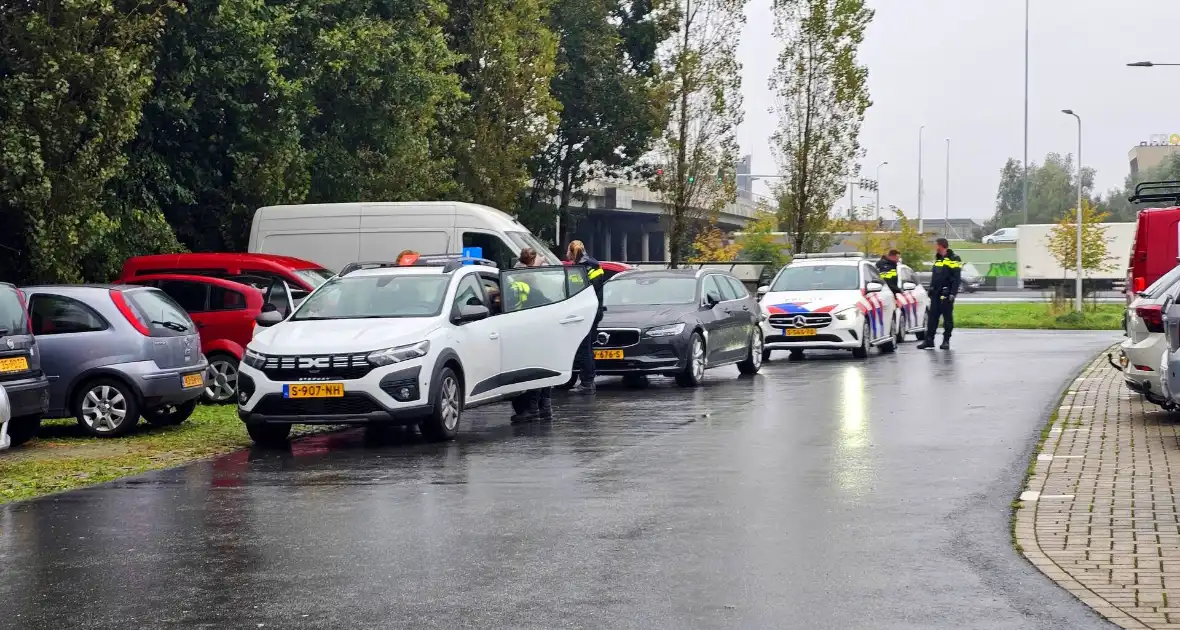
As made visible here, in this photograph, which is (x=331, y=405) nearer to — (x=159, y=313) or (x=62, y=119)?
(x=159, y=313)

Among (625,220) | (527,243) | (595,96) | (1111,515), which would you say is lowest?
(1111,515)

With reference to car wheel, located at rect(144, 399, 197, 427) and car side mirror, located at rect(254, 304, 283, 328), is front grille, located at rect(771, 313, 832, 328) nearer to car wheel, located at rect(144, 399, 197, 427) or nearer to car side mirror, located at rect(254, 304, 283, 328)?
car wheel, located at rect(144, 399, 197, 427)

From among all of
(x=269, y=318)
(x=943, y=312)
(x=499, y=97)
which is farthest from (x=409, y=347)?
(x=499, y=97)

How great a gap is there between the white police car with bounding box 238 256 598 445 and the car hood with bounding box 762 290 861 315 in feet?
32.2

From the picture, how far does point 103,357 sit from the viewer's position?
15.5 metres

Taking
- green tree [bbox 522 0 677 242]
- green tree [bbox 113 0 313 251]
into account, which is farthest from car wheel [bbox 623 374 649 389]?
green tree [bbox 522 0 677 242]

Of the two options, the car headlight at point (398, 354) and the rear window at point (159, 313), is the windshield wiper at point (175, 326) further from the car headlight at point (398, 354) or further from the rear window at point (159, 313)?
the car headlight at point (398, 354)

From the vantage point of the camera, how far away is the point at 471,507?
10.3 metres

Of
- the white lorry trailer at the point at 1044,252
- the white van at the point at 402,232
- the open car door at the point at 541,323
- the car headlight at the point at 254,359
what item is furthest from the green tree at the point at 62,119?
the white lorry trailer at the point at 1044,252

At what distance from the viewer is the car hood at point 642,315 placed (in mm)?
21000

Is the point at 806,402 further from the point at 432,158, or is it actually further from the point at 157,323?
the point at 432,158

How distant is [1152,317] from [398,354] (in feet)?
22.8

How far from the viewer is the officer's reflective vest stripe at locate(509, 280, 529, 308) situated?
53.6 ft

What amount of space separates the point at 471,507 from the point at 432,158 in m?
27.4
